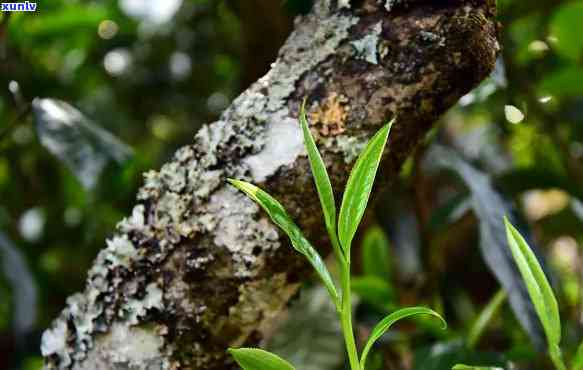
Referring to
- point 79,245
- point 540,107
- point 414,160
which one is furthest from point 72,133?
point 540,107

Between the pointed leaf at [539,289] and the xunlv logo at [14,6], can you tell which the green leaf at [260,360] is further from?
the xunlv logo at [14,6]

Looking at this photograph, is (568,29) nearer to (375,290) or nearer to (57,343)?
(375,290)

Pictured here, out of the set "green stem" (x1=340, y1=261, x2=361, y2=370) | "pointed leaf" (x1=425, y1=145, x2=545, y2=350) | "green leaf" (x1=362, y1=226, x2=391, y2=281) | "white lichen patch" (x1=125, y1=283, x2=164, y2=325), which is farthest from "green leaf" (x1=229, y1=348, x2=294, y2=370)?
"green leaf" (x1=362, y1=226, x2=391, y2=281)

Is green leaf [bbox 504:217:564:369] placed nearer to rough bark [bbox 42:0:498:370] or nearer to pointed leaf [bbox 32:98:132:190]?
rough bark [bbox 42:0:498:370]

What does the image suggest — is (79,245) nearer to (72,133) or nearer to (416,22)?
(72,133)

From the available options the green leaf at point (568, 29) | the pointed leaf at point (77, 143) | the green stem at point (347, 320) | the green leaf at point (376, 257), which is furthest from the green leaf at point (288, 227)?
the green leaf at point (568, 29)

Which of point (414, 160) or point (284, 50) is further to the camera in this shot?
point (414, 160)
